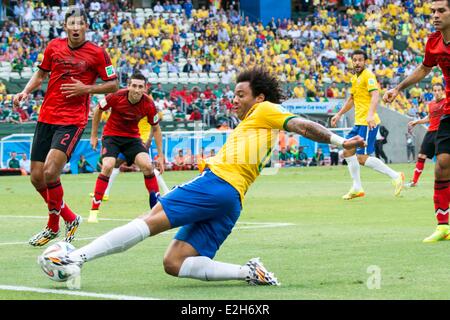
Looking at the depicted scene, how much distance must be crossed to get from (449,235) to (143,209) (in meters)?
7.75

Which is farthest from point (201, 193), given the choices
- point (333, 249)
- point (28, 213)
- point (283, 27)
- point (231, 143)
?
point (283, 27)

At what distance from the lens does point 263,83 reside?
8.93 metres

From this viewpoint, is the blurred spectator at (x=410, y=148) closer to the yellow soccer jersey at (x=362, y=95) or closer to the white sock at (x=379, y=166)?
the yellow soccer jersey at (x=362, y=95)

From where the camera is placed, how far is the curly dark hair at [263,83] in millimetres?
8938

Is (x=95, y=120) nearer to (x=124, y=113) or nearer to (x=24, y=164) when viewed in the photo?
(x=124, y=113)

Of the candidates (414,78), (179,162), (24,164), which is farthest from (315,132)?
(179,162)

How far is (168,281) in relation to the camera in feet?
28.7

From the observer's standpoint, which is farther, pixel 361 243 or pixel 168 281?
pixel 361 243

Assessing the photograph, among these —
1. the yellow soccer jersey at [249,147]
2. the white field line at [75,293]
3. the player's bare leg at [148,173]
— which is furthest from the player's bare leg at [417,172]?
the white field line at [75,293]

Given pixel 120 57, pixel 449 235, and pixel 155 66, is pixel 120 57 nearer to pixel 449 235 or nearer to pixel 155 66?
pixel 155 66

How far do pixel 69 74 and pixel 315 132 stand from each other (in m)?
5.15

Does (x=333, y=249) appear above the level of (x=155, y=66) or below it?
above

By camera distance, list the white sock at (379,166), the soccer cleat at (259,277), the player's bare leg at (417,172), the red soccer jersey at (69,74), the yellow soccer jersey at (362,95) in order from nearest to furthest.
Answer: the soccer cleat at (259,277) < the red soccer jersey at (69,74) < the white sock at (379,166) < the yellow soccer jersey at (362,95) < the player's bare leg at (417,172)
